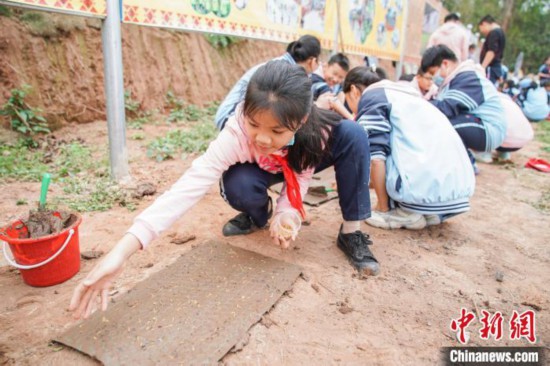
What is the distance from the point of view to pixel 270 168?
6.43ft

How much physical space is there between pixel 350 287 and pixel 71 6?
227 centimetres

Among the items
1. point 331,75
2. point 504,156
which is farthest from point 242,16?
point 504,156

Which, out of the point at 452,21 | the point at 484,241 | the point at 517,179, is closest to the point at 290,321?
the point at 484,241

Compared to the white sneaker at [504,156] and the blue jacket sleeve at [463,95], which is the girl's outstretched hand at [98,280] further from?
the white sneaker at [504,156]

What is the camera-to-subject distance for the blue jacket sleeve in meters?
3.13

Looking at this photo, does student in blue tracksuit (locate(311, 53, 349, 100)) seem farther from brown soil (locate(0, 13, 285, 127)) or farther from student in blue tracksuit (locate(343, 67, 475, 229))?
brown soil (locate(0, 13, 285, 127))

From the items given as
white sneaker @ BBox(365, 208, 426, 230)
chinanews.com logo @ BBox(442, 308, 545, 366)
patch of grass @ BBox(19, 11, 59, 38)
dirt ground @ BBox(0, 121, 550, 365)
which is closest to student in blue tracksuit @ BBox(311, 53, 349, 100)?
dirt ground @ BBox(0, 121, 550, 365)

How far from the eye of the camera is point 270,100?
54.7 inches

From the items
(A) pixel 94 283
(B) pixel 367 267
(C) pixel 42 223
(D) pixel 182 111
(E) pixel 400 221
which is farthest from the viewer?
(D) pixel 182 111

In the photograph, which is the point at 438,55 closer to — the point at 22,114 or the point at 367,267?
the point at 367,267

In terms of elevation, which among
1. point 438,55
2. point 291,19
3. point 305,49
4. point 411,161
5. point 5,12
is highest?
point 5,12

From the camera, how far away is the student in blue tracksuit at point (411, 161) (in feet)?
7.25

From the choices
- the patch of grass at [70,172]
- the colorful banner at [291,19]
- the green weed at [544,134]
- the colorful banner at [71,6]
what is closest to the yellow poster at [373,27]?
the colorful banner at [291,19]

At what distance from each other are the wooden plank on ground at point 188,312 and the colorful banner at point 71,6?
64.1 inches
